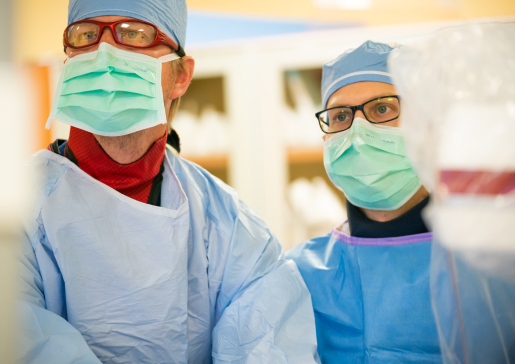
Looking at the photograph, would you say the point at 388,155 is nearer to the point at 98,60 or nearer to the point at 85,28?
the point at 98,60

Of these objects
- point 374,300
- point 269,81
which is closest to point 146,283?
point 374,300

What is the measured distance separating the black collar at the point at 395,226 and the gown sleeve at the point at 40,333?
0.82m

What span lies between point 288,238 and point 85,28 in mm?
1794

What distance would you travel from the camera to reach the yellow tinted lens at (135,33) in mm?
1227

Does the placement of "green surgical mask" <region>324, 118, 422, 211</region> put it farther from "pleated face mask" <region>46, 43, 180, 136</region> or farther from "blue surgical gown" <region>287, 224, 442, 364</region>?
"pleated face mask" <region>46, 43, 180, 136</region>

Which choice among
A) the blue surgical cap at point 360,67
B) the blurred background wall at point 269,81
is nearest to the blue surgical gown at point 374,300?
the blue surgical cap at point 360,67

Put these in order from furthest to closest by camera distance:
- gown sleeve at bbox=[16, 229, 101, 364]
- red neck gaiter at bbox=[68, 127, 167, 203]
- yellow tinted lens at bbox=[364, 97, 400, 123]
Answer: yellow tinted lens at bbox=[364, 97, 400, 123]
red neck gaiter at bbox=[68, 127, 167, 203]
gown sleeve at bbox=[16, 229, 101, 364]

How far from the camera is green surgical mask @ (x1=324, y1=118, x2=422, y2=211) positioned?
123 centimetres

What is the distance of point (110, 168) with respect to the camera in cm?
120

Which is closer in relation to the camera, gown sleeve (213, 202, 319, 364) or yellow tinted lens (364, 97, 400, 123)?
gown sleeve (213, 202, 319, 364)

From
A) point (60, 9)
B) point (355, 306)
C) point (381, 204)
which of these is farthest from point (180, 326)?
point (60, 9)

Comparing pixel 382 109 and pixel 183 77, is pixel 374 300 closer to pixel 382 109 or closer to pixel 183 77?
pixel 382 109

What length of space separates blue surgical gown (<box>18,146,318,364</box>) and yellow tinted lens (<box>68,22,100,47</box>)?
1.10 feet

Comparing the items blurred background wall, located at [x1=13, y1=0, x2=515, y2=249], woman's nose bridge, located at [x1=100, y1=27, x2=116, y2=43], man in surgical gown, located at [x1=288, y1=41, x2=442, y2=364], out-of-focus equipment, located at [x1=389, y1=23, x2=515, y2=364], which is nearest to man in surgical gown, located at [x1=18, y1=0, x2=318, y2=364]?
woman's nose bridge, located at [x1=100, y1=27, x2=116, y2=43]
